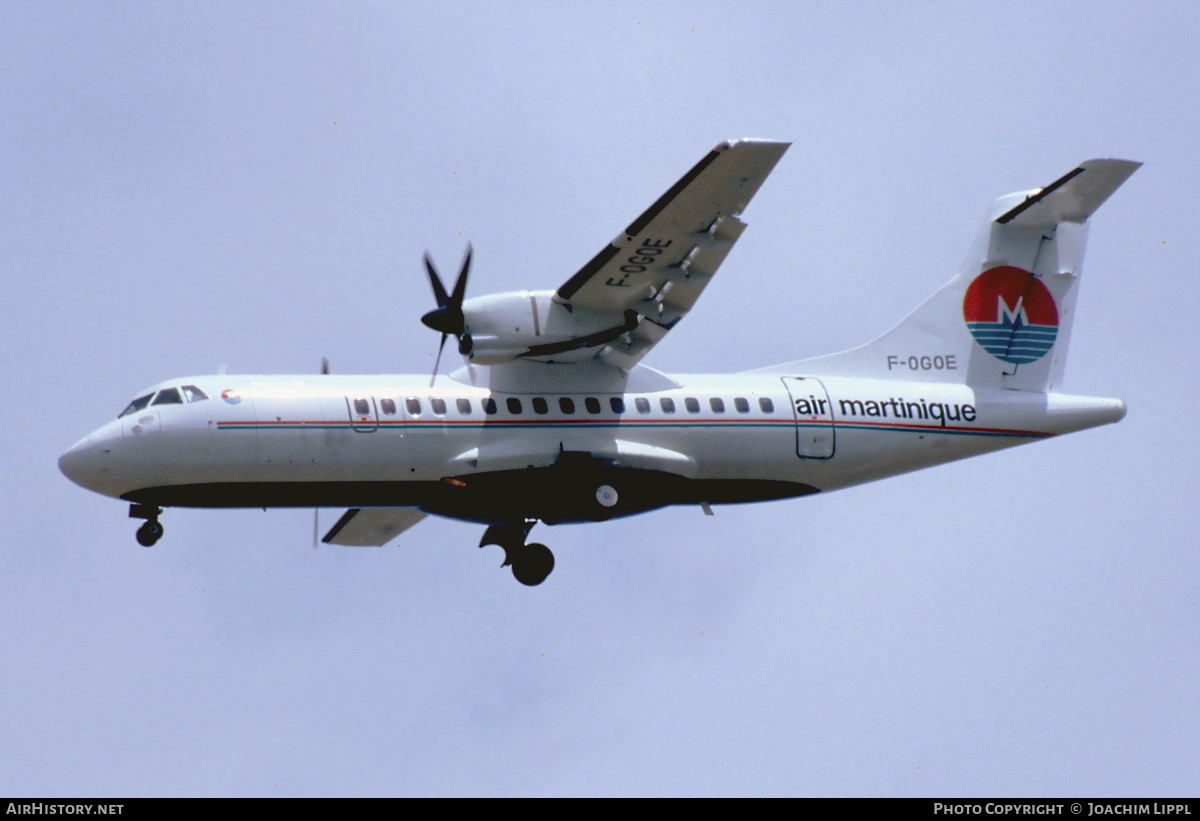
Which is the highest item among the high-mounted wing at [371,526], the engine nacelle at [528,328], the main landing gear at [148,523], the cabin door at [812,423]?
the engine nacelle at [528,328]

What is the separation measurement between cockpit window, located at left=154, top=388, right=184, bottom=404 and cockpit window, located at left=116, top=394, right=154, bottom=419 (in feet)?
0.45

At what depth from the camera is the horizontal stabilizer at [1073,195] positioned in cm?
2717

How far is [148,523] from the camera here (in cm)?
2466

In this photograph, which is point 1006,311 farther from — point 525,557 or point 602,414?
point 525,557

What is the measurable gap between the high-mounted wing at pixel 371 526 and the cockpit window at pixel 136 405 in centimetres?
463

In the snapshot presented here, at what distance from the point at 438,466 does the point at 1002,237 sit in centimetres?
950

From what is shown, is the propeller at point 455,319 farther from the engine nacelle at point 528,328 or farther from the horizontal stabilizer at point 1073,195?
the horizontal stabilizer at point 1073,195

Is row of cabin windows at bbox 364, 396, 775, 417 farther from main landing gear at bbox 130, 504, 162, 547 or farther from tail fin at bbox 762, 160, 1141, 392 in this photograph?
main landing gear at bbox 130, 504, 162, 547

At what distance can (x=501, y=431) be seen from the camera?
25281 mm

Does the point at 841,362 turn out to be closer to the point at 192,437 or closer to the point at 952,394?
the point at 952,394

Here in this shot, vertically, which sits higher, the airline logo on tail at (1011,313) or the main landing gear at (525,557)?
the airline logo on tail at (1011,313)

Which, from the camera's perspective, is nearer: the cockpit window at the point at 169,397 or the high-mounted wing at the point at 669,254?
the high-mounted wing at the point at 669,254

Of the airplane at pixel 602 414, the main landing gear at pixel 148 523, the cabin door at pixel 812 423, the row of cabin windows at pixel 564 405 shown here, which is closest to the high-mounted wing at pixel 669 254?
the airplane at pixel 602 414

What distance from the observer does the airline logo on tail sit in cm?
2844
